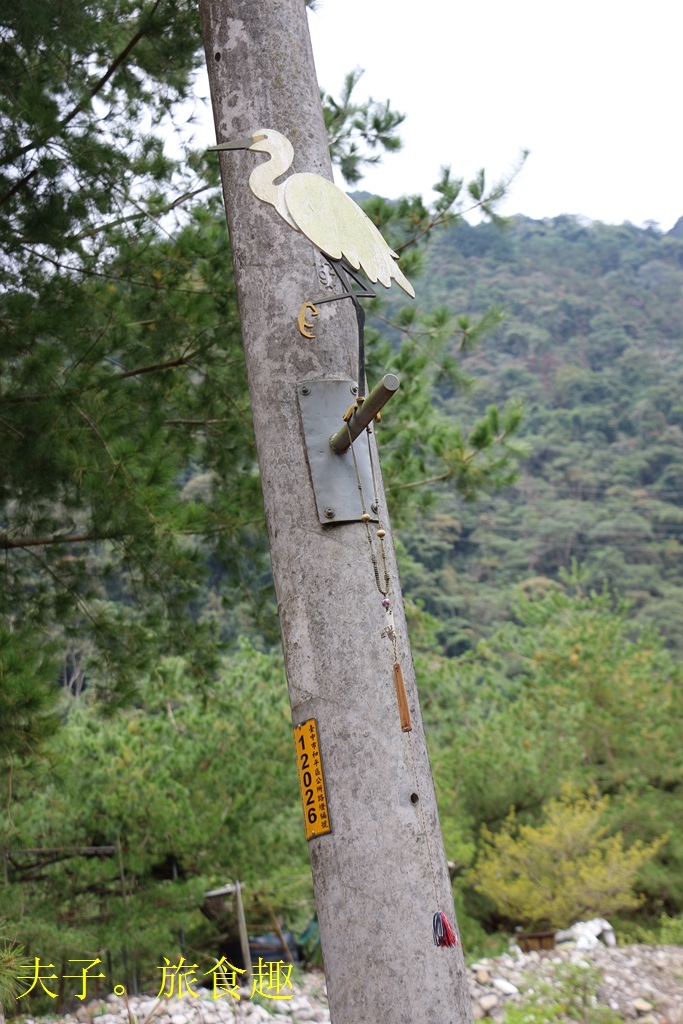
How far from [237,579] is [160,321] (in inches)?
42.5

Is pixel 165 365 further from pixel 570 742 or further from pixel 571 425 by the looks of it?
pixel 571 425

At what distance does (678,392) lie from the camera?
31.0m

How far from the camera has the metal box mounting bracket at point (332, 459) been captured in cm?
126

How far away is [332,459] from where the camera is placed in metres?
1.28

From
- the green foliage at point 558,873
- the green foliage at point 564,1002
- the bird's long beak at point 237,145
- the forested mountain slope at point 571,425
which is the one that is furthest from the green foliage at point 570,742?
the forested mountain slope at point 571,425

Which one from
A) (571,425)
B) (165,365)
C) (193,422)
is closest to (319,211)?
(165,365)

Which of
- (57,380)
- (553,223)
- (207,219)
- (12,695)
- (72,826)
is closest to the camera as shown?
(12,695)

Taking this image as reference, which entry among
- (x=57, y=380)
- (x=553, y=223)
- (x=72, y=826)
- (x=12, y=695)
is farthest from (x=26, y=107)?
(x=553, y=223)

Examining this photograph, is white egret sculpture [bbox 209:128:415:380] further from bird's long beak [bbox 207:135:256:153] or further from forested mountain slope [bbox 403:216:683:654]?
forested mountain slope [bbox 403:216:683:654]

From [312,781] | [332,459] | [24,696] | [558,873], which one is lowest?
[558,873]

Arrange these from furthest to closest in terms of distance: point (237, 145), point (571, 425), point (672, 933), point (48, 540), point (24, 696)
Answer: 1. point (571, 425)
2. point (672, 933)
3. point (48, 540)
4. point (24, 696)
5. point (237, 145)

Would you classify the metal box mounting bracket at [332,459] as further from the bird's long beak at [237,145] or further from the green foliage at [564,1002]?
the green foliage at [564,1002]

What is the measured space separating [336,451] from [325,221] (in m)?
0.34

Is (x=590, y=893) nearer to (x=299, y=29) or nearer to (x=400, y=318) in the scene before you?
(x=400, y=318)
